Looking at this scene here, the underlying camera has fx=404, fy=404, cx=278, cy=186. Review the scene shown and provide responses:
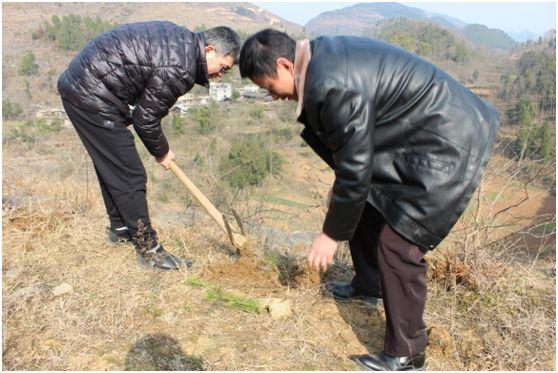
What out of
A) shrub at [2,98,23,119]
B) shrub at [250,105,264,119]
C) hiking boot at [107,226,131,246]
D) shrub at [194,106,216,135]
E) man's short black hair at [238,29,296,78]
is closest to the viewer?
man's short black hair at [238,29,296,78]

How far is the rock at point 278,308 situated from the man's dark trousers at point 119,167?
1039 mm

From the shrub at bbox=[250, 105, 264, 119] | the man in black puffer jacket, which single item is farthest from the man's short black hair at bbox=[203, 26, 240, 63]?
the shrub at bbox=[250, 105, 264, 119]

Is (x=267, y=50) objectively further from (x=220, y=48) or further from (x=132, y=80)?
(x=132, y=80)

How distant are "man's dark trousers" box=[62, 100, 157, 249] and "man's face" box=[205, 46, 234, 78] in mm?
711

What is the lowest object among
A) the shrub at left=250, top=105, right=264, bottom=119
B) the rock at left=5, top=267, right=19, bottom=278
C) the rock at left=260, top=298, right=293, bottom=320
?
the shrub at left=250, top=105, right=264, bottom=119

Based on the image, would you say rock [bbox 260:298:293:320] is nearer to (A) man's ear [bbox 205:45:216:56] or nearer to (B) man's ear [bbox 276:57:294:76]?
(B) man's ear [bbox 276:57:294:76]

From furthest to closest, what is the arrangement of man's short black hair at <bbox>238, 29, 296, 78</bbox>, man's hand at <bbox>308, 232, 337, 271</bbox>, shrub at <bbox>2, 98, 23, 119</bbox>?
shrub at <bbox>2, 98, 23, 119</bbox>, man's hand at <bbox>308, 232, 337, 271</bbox>, man's short black hair at <bbox>238, 29, 296, 78</bbox>

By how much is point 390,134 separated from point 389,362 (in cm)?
Answer: 108

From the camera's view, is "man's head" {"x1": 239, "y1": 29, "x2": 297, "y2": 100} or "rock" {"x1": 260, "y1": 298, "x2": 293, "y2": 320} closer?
"man's head" {"x1": 239, "y1": 29, "x2": 297, "y2": 100}

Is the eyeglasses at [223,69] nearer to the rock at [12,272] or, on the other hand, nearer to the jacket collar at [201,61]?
the jacket collar at [201,61]

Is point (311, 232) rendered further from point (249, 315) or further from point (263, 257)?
point (249, 315)

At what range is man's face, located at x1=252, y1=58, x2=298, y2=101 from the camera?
1.68m

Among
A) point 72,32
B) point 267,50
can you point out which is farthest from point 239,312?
point 72,32

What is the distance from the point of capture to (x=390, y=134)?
173 centimetres
